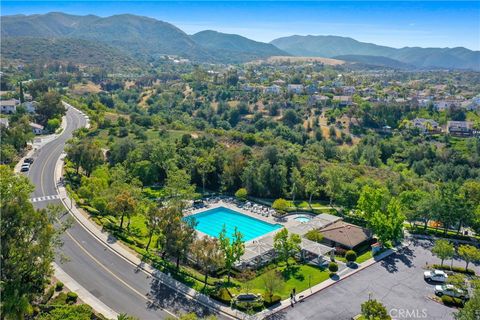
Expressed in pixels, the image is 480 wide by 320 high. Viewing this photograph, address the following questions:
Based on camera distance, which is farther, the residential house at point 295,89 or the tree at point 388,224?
the residential house at point 295,89

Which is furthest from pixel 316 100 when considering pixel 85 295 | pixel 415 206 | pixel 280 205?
pixel 85 295

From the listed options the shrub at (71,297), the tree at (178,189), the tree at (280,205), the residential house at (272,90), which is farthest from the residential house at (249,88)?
the shrub at (71,297)

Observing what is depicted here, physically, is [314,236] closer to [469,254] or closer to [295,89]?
[469,254]

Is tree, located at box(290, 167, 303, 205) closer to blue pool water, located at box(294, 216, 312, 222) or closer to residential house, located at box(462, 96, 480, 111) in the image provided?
blue pool water, located at box(294, 216, 312, 222)

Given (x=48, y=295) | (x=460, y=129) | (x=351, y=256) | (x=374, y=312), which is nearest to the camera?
(x=374, y=312)

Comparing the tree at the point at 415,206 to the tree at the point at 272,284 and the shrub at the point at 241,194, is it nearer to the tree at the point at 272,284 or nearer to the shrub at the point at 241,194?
the shrub at the point at 241,194

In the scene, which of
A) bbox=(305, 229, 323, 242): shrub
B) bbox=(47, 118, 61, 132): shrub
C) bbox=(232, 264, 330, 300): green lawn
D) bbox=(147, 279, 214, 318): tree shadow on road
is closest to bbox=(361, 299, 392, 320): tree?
bbox=(232, 264, 330, 300): green lawn

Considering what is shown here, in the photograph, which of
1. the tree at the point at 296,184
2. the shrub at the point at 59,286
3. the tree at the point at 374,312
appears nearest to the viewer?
the tree at the point at 374,312
